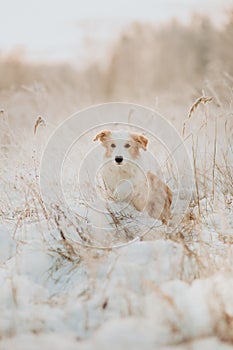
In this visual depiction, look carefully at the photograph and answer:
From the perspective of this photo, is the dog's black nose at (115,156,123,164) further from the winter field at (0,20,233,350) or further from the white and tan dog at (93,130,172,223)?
the winter field at (0,20,233,350)

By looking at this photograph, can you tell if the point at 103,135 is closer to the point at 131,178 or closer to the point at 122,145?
the point at 122,145

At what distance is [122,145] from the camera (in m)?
4.68

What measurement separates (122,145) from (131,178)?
356mm

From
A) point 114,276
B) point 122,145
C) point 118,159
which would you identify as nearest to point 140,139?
point 122,145

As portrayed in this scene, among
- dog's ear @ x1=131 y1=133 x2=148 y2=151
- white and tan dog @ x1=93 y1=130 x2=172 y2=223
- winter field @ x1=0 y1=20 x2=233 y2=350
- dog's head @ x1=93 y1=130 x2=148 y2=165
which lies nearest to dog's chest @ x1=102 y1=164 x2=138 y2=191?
white and tan dog @ x1=93 y1=130 x2=172 y2=223

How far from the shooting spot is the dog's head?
4.66 metres

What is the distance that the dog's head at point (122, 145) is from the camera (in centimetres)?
466

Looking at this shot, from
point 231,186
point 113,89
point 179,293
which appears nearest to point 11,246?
point 179,293

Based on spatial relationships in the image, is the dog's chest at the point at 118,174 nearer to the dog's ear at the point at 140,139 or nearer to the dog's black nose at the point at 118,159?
the dog's black nose at the point at 118,159

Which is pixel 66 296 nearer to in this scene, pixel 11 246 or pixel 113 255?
pixel 113 255

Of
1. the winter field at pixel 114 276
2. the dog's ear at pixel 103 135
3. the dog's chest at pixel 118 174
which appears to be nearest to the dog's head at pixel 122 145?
the dog's ear at pixel 103 135

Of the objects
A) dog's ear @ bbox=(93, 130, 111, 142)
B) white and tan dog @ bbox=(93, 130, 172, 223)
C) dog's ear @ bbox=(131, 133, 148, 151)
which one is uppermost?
dog's ear @ bbox=(93, 130, 111, 142)

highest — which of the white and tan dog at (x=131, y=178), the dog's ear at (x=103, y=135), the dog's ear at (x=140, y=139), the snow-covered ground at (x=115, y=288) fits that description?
the dog's ear at (x=103, y=135)

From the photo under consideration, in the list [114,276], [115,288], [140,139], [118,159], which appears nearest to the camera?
[115,288]
